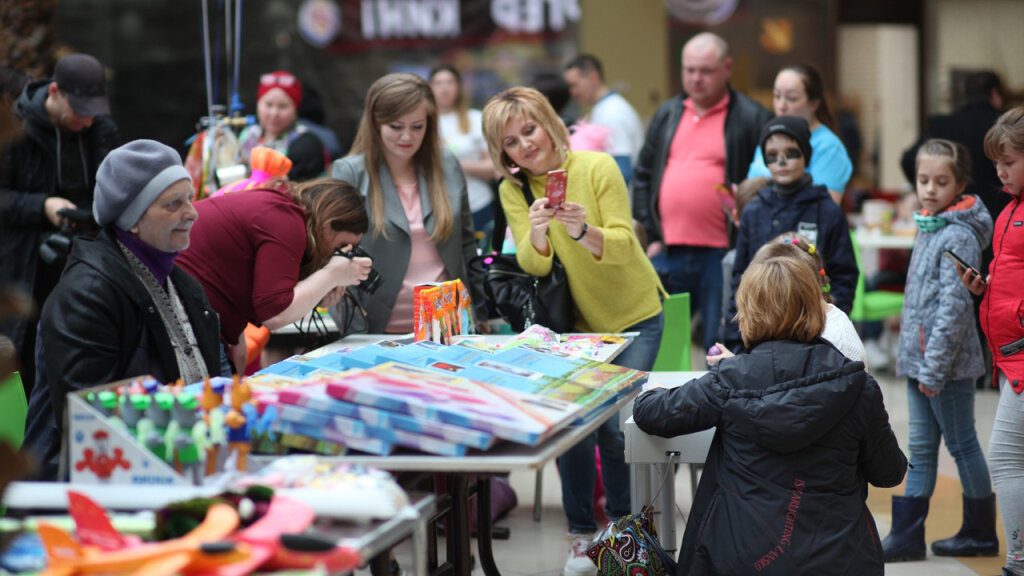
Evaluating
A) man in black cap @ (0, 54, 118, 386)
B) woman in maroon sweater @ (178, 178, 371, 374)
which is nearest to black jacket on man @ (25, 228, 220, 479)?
woman in maroon sweater @ (178, 178, 371, 374)

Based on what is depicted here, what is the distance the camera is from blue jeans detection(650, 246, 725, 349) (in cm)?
479

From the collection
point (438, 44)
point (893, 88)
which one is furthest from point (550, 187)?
point (893, 88)

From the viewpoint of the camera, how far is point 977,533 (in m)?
3.73

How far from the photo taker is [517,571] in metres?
3.74

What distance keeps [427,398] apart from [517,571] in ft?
5.78

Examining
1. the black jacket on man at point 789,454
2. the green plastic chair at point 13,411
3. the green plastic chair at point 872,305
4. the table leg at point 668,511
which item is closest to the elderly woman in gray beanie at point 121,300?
the green plastic chair at point 13,411

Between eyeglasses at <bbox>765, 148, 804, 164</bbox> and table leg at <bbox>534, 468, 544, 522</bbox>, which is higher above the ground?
eyeglasses at <bbox>765, 148, 804, 164</bbox>

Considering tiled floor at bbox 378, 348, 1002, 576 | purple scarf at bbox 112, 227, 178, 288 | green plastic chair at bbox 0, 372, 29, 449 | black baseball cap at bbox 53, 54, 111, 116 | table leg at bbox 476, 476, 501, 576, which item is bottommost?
tiled floor at bbox 378, 348, 1002, 576

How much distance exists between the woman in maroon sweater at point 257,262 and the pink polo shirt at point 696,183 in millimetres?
1965

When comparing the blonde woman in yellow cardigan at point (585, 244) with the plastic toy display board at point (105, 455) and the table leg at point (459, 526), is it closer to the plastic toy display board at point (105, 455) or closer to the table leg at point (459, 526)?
the table leg at point (459, 526)

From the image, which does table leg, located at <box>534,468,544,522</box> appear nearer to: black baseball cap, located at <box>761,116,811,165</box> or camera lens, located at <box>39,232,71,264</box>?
black baseball cap, located at <box>761,116,811,165</box>

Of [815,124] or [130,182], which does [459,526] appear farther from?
[815,124]

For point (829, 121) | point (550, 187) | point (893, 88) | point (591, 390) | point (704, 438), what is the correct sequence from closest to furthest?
point (591, 390), point (704, 438), point (550, 187), point (829, 121), point (893, 88)

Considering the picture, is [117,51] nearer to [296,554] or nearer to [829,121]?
[829,121]
